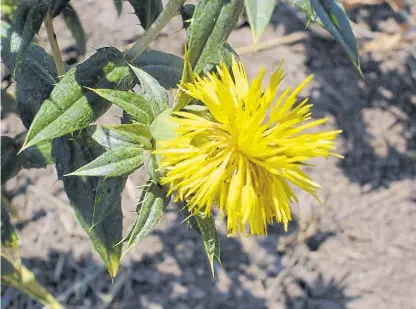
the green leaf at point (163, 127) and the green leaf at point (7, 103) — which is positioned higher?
the green leaf at point (163, 127)

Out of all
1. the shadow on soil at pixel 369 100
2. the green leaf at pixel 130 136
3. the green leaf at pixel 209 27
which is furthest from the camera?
the shadow on soil at pixel 369 100

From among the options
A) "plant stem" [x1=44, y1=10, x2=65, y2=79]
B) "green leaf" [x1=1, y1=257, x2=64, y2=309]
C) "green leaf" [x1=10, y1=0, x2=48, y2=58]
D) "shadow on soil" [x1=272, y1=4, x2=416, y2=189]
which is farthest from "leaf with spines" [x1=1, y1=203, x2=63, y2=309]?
"shadow on soil" [x1=272, y1=4, x2=416, y2=189]

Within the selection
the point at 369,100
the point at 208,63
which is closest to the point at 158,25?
the point at 208,63

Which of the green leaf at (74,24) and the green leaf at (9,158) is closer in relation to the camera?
the green leaf at (9,158)

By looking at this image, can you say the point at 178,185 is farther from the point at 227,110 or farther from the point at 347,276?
the point at 347,276

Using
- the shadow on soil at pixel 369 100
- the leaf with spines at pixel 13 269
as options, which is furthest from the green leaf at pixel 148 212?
the shadow on soil at pixel 369 100

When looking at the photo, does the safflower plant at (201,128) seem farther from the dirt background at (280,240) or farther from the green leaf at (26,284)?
the dirt background at (280,240)
